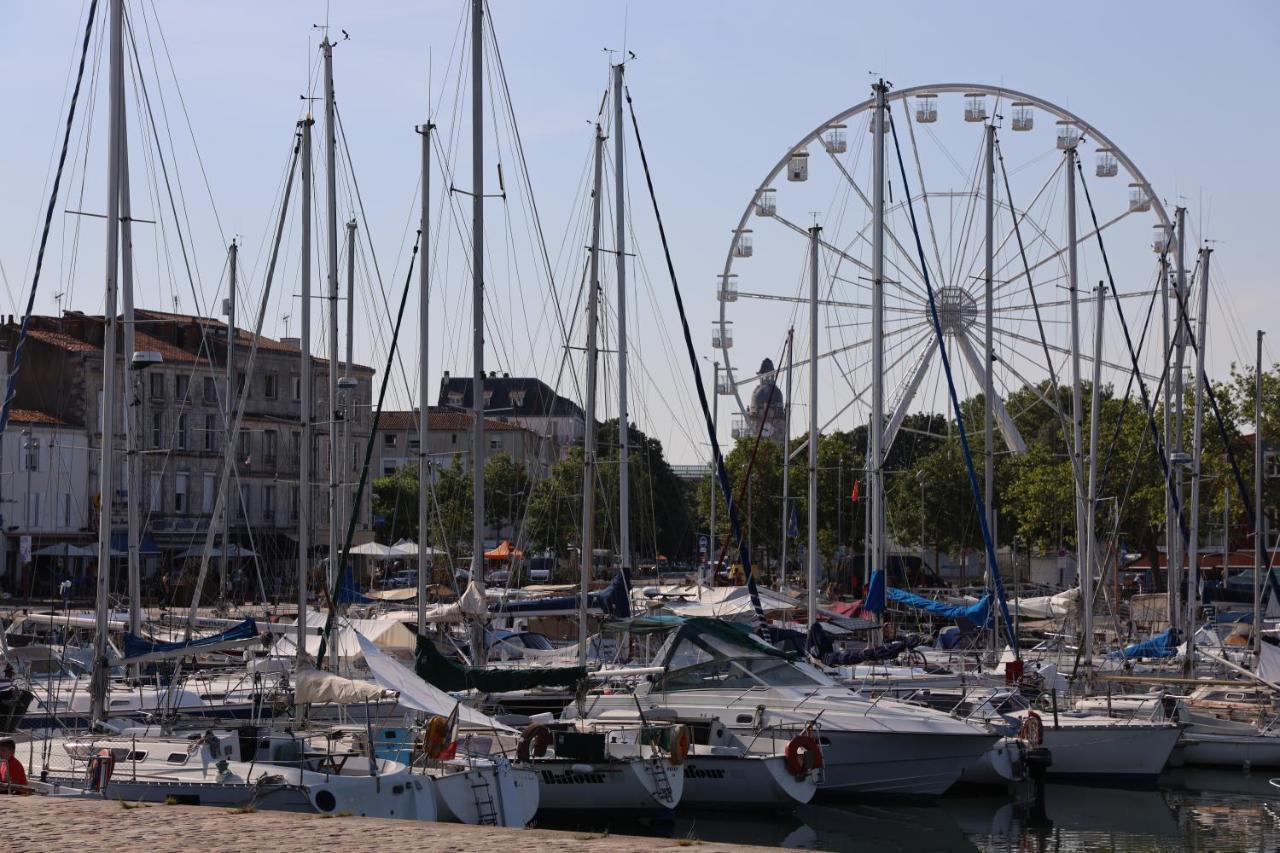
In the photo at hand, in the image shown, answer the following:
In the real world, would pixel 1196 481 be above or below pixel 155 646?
above

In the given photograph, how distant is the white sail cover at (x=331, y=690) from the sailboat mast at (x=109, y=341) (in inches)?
112

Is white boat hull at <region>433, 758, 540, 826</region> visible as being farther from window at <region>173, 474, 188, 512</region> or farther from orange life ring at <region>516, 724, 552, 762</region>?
window at <region>173, 474, 188, 512</region>

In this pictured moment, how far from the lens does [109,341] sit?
1073 inches

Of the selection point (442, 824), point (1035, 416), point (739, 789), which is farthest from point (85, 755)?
point (1035, 416)

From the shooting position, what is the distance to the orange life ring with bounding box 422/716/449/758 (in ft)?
78.2

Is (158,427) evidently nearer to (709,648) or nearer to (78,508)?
(78,508)

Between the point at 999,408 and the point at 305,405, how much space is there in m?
30.9

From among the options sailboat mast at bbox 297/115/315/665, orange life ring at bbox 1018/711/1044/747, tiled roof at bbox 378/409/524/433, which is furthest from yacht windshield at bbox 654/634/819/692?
tiled roof at bbox 378/409/524/433

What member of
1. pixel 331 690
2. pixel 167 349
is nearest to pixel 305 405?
pixel 331 690

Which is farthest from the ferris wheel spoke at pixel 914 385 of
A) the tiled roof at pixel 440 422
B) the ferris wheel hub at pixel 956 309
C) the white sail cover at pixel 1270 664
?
the tiled roof at pixel 440 422

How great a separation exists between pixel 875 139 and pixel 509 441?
9559 cm

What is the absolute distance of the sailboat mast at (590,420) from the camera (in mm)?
35000

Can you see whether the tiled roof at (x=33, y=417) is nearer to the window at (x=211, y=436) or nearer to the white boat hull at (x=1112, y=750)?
the window at (x=211, y=436)

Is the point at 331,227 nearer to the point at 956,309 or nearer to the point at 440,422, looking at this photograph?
the point at 956,309
